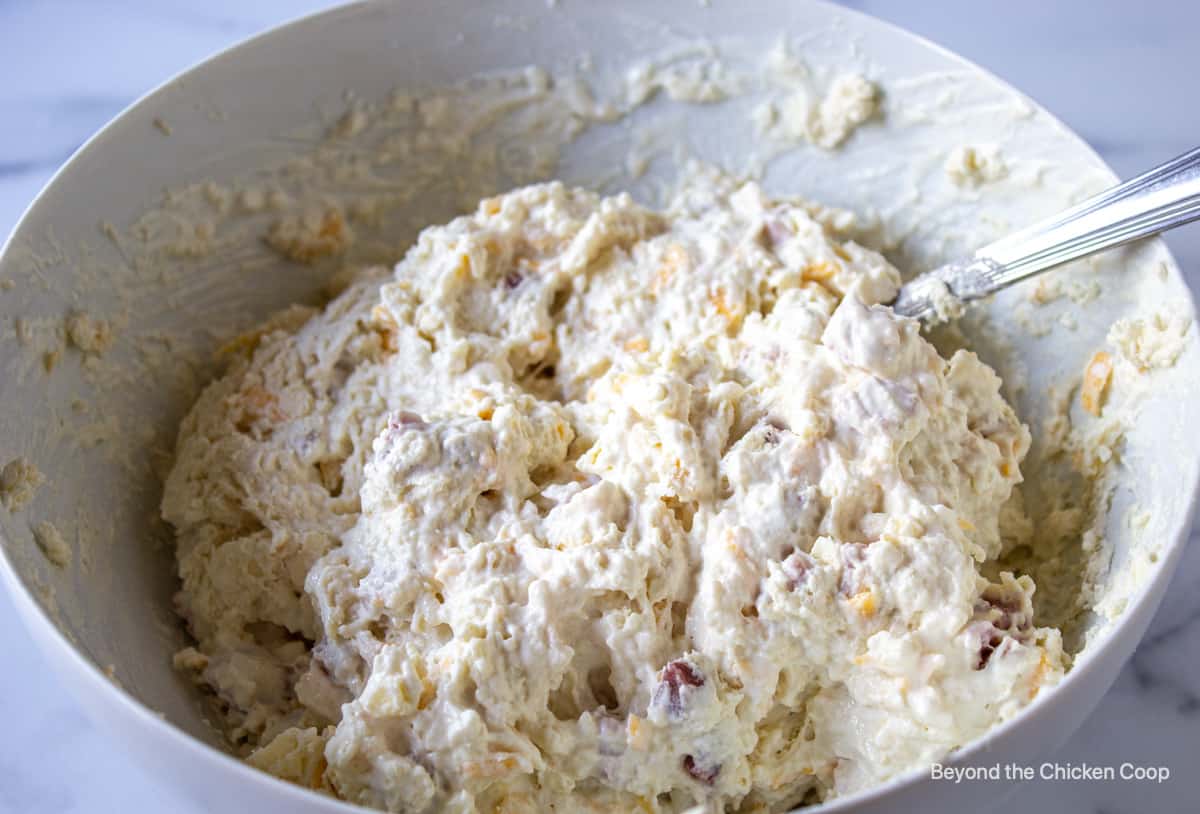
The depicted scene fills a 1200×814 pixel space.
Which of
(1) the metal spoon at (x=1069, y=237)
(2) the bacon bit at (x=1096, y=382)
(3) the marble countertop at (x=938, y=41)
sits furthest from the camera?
(3) the marble countertop at (x=938, y=41)

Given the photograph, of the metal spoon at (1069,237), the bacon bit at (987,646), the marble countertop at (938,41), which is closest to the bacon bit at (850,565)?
the bacon bit at (987,646)

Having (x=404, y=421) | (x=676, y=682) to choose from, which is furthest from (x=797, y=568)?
(x=404, y=421)

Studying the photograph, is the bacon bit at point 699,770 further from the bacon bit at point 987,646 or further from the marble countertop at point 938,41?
the marble countertop at point 938,41

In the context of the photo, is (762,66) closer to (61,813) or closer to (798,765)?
(798,765)

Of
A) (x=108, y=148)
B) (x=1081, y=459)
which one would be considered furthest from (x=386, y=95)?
(x=1081, y=459)

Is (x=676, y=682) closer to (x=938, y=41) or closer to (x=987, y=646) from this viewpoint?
(x=987, y=646)

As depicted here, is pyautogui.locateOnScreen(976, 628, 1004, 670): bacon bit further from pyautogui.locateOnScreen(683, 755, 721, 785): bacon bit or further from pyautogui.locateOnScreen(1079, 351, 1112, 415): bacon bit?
pyautogui.locateOnScreen(1079, 351, 1112, 415): bacon bit
